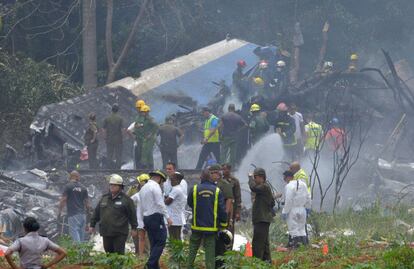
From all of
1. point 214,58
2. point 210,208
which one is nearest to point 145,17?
point 214,58

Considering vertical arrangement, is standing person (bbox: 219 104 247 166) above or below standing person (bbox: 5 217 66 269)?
above

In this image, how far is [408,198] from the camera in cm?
2402

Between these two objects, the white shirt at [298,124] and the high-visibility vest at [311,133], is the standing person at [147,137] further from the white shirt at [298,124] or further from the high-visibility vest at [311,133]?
the high-visibility vest at [311,133]

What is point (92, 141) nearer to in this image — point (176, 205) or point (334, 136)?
point (334, 136)

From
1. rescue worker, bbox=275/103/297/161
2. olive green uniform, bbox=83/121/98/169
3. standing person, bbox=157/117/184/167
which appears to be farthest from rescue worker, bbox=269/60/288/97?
olive green uniform, bbox=83/121/98/169

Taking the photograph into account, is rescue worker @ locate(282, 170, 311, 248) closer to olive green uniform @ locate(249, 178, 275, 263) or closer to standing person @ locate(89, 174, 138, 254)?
olive green uniform @ locate(249, 178, 275, 263)

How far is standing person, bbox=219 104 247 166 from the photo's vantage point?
22812mm

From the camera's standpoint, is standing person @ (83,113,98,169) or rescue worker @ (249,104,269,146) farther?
rescue worker @ (249,104,269,146)

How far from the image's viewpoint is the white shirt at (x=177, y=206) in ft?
49.5

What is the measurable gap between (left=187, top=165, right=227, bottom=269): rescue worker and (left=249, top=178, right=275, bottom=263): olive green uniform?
1.04 meters

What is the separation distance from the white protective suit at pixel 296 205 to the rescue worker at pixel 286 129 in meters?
7.67

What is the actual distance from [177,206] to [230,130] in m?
7.90

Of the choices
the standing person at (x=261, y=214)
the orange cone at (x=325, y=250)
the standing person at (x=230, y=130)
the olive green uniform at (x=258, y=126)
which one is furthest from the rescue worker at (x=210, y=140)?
the standing person at (x=261, y=214)

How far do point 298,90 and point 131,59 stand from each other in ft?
17.2
